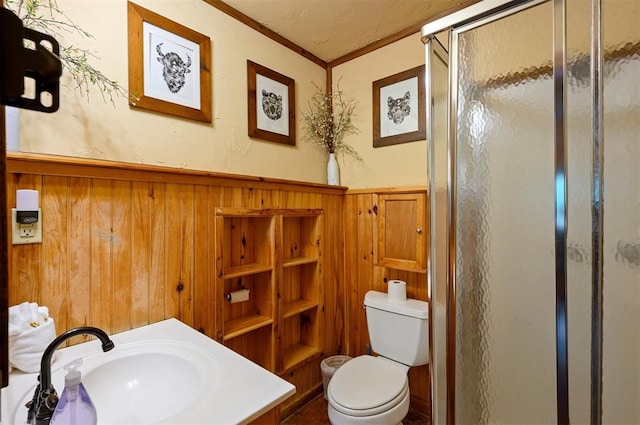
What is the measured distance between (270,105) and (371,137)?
0.72 metres

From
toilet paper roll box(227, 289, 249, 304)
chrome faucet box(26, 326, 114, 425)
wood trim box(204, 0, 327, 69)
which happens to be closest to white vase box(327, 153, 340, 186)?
wood trim box(204, 0, 327, 69)

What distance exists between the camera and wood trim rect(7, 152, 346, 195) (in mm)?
939

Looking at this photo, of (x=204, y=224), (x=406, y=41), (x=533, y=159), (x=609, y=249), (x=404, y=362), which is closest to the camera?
(x=609, y=249)

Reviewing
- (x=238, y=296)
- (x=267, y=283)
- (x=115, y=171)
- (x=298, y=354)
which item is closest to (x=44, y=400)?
(x=115, y=171)

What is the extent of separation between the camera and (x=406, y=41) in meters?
1.87

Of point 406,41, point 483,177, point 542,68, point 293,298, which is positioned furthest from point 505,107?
point 293,298

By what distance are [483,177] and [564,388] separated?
69 centimetres

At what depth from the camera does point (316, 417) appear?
5.70 ft

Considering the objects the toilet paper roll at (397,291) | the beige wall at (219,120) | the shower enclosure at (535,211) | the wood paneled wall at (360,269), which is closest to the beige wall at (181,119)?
the beige wall at (219,120)

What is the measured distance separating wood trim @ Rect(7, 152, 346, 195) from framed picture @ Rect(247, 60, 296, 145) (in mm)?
376

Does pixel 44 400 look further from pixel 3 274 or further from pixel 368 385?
pixel 368 385

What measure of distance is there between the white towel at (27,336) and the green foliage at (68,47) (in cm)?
79

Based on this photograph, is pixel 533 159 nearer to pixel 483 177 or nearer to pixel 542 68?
pixel 483 177

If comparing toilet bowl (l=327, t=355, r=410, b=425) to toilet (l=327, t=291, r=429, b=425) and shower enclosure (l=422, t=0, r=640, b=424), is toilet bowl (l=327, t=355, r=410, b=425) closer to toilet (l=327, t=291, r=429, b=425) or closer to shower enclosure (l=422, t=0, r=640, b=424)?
toilet (l=327, t=291, r=429, b=425)
